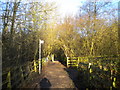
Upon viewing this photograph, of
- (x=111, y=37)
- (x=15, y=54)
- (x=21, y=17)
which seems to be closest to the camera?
(x=15, y=54)

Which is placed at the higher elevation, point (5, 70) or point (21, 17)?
point (21, 17)

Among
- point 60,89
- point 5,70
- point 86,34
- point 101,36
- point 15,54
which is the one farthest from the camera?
point 86,34

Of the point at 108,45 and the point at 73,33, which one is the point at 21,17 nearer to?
the point at 108,45

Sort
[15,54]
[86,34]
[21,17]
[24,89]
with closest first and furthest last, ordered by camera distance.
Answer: [24,89] < [15,54] < [21,17] < [86,34]

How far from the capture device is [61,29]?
1448cm

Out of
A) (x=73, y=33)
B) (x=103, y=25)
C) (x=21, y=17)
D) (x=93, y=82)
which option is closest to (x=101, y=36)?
(x=103, y=25)

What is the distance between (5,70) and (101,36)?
8.00 metres

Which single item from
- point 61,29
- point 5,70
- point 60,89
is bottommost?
point 60,89

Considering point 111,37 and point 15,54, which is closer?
point 15,54

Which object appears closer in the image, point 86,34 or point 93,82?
point 93,82

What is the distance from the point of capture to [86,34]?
10758mm

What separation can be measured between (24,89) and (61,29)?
435 inches

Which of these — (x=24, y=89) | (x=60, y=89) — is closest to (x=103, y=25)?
(x=60, y=89)

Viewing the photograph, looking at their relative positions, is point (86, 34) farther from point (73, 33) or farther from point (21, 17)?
point (21, 17)
